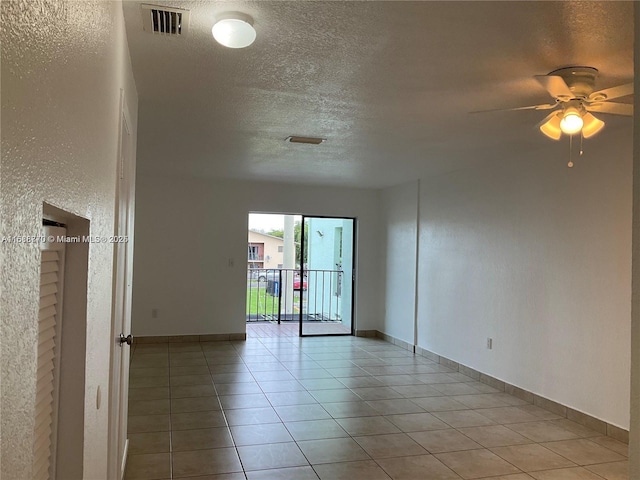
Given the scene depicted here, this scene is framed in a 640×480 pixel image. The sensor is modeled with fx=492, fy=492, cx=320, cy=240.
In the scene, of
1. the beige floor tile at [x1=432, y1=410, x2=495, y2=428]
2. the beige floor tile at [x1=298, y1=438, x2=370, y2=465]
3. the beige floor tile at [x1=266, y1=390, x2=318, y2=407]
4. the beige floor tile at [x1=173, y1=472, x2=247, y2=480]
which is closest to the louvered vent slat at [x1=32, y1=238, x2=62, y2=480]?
the beige floor tile at [x1=173, y1=472, x2=247, y2=480]

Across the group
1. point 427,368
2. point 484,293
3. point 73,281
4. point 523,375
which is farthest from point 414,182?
point 73,281

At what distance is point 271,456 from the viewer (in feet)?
10.5

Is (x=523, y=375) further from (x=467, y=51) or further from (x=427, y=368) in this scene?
(x=467, y=51)

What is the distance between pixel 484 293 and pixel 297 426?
255 cm

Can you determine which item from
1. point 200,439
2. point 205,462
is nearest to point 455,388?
point 200,439

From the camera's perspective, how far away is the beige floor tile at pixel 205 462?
297 centimetres

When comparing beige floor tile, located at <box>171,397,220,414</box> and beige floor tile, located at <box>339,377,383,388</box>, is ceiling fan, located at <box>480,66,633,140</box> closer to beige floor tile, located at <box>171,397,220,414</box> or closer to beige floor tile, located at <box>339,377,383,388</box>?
beige floor tile, located at <box>339,377,383,388</box>

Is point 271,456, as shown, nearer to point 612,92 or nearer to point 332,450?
point 332,450

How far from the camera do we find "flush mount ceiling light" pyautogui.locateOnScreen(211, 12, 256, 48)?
2034 millimetres

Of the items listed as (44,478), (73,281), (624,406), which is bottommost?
(624,406)

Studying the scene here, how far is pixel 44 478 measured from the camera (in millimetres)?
1155

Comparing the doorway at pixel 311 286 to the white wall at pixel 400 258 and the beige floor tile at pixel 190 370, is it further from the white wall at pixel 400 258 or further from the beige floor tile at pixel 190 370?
the beige floor tile at pixel 190 370

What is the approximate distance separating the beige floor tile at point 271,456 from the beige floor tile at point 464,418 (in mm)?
1350

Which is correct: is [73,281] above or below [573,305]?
above
